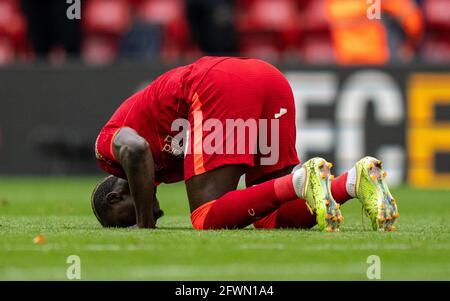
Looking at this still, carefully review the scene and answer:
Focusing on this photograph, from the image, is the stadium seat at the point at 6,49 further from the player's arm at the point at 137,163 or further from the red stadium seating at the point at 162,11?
the player's arm at the point at 137,163

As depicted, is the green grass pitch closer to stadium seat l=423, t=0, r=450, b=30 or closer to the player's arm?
the player's arm

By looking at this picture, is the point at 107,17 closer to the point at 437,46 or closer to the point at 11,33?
the point at 11,33

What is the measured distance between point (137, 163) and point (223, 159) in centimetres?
51

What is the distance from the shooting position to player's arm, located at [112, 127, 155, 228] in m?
6.88

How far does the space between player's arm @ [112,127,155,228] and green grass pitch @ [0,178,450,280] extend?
219mm

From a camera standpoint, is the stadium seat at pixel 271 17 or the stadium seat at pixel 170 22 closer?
the stadium seat at pixel 170 22

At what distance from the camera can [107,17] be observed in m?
16.6

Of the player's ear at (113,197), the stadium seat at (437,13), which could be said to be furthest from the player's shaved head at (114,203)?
the stadium seat at (437,13)

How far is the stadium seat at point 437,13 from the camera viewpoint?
1623 centimetres

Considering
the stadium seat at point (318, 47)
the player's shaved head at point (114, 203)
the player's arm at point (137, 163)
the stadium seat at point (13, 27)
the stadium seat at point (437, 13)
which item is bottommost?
the player's shaved head at point (114, 203)

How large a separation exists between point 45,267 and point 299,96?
870 centimetres

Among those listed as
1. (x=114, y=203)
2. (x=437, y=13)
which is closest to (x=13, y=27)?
(x=437, y=13)

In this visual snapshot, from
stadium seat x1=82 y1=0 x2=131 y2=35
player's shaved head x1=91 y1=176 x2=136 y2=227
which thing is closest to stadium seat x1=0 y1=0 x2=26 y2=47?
stadium seat x1=82 y1=0 x2=131 y2=35
